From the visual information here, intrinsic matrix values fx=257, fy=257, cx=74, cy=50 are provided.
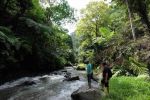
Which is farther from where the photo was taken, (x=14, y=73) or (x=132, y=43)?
(x=14, y=73)

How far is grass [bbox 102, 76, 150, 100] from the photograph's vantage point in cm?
1038

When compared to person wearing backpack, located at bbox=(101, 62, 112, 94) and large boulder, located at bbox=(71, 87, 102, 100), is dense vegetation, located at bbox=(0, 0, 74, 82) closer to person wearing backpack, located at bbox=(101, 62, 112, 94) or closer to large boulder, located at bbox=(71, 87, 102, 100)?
large boulder, located at bbox=(71, 87, 102, 100)

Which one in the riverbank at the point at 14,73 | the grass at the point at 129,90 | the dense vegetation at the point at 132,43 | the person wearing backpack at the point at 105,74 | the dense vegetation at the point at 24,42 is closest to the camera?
Result: the grass at the point at 129,90

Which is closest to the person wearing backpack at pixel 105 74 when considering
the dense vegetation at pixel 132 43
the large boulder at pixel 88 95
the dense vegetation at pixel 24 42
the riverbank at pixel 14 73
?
the large boulder at pixel 88 95

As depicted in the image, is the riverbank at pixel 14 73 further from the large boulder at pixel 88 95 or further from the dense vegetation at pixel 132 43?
the large boulder at pixel 88 95

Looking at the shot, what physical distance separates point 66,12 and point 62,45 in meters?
8.57

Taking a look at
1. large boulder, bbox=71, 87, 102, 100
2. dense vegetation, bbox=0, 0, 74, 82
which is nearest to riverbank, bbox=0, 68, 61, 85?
dense vegetation, bbox=0, 0, 74, 82

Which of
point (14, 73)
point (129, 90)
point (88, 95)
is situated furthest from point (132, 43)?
point (14, 73)

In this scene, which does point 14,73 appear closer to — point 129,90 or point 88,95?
point 88,95

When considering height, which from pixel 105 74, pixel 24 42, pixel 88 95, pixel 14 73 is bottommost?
pixel 88 95

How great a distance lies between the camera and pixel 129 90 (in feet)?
38.4

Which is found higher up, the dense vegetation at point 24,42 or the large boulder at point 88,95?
the dense vegetation at point 24,42

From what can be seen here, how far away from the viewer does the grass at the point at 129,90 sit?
1038cm

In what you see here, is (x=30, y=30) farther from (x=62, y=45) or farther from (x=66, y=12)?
(x=66, y=12)
